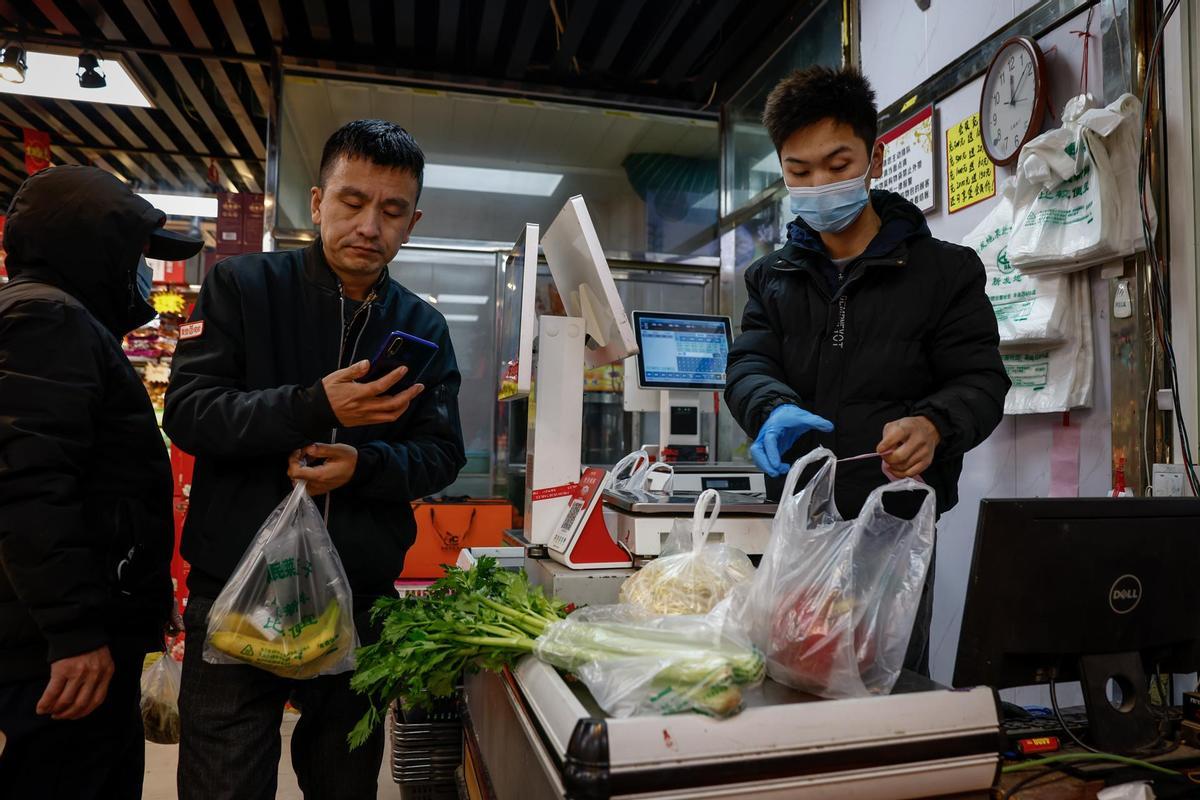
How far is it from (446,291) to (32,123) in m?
3.57

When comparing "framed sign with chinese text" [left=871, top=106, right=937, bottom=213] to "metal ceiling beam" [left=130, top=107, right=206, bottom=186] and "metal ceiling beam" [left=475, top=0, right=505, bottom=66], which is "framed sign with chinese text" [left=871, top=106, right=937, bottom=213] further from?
"metal ceiling beam" [left=130, top=107, right=206, bottom=186]

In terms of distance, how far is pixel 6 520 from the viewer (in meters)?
1.38

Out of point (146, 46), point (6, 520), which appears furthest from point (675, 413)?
point (146, 46)

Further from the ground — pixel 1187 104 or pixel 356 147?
pixel 1187 104

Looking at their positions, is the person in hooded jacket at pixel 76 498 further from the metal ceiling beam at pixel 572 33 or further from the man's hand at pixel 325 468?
the metal ceiling beam at pixel 572 33

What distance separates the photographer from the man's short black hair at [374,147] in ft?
5.30

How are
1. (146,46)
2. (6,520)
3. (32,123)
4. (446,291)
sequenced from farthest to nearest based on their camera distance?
1. (32,123)
2. (446,291)
3. (146,46)
4. (6,520)

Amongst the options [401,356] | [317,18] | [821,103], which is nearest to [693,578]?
[401,356]

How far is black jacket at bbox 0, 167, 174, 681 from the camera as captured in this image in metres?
1.39

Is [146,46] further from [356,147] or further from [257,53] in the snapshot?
[356,147]

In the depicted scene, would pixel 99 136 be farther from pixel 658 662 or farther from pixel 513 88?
pixel 658 662

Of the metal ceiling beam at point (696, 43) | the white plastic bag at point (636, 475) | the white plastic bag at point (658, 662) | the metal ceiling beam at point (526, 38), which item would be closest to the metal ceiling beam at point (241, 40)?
the metal ceiling beam at point (526, 38)

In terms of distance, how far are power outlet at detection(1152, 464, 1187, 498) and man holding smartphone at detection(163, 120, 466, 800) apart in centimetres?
195

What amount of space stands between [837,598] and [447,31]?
4.71 meters
